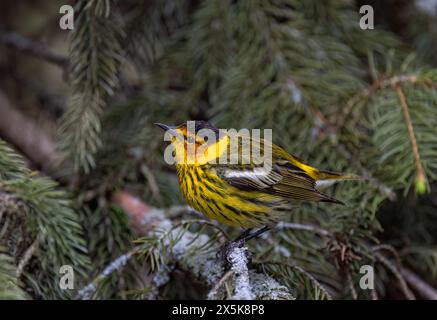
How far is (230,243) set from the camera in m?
2.33

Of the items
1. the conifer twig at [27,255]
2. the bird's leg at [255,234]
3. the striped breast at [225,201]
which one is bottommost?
the conifer twig at [27,255]

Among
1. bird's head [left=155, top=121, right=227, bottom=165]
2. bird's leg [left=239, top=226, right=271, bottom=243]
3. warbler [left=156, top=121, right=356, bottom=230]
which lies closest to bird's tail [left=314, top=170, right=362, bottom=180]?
warbler [left=156, top=121, right=356, bottom=230]

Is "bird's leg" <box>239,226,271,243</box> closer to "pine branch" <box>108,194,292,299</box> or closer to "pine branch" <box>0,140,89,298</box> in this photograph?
"pine branch" <box>108,194,292,299</box>

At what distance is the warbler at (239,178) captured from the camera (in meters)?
2.58

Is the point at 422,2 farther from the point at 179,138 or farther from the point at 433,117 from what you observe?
the point at 179,138

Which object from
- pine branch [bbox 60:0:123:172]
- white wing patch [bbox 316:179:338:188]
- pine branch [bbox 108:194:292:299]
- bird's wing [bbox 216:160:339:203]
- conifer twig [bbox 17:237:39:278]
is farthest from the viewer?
white wing patch [bbox 316:179:338:188]

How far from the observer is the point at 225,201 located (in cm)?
259

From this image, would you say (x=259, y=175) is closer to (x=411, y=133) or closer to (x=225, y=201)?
(x=225, y=201)

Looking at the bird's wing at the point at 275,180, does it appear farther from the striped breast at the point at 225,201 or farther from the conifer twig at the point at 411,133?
the conifer twig at the point at 411,133

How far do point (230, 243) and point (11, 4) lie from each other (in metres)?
2.43

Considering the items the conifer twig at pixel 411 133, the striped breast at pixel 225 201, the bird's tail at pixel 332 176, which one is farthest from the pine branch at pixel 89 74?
the conifer twig at pixel 411 133

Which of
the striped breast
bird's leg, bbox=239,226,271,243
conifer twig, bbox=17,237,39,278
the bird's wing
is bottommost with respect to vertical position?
conifer twig, bbox=17,237,39,278

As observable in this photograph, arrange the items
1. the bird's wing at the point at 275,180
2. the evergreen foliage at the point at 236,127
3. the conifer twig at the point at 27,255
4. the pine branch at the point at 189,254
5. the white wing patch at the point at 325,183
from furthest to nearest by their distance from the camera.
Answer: the white wing patch at the point at 325,183 → the bird's wing at the point at 275,180 → the evergreen foliage at the point at 236,127 → the pine branch at the point at 189,254 → the conifer twig at the point at 27,255

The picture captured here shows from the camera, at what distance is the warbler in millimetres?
2582
